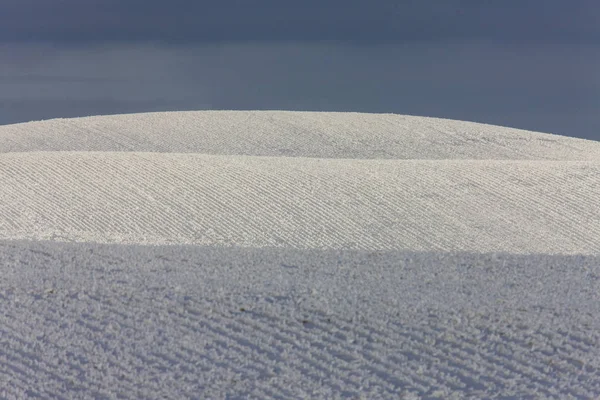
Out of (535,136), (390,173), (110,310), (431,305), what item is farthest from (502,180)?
(110,310)

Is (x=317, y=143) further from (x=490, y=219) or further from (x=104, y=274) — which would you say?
(x=104, y=274)

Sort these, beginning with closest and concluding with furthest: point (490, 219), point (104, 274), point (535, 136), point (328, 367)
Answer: point (328, 367) < point (104, 274) < point (490, 219) < point (535, 136)

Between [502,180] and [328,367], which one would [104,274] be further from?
[502,180]

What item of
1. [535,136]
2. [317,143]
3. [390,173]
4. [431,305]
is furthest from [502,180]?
[431,305]

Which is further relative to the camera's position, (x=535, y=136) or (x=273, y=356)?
(x=535, y=136)

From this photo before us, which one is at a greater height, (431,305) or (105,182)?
(431,305)

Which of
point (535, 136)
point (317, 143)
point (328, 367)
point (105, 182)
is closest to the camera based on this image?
point (328, 367)
